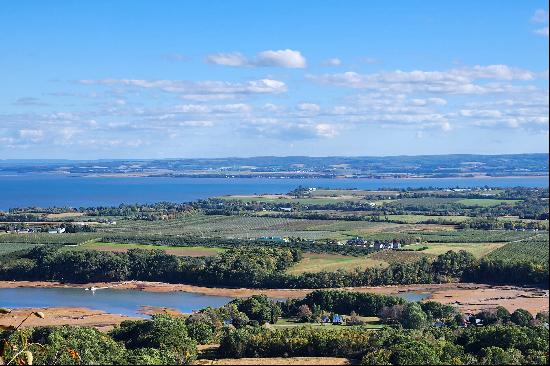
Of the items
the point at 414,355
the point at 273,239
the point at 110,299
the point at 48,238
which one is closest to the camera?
the point at 414,355

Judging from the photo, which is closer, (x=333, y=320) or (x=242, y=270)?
(x=333, y=320)

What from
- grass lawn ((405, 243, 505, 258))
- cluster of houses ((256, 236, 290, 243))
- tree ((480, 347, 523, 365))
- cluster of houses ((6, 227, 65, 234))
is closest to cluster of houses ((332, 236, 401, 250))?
grass lawn ((405, 243, 505, 258))

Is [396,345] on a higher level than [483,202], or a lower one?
lower

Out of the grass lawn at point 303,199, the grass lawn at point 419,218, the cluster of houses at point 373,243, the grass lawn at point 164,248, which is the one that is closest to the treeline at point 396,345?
the grass lawn at point 164,248

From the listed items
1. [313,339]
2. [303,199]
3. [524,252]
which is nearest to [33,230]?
[524,252]

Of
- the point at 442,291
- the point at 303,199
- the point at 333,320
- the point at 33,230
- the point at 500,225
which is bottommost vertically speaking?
the point at 442,291

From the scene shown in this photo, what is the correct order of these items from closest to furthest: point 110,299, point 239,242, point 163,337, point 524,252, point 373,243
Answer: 1. point 163,337
2. point 110,299
3. point 524,252
4. point 373,243
5. point 239,242

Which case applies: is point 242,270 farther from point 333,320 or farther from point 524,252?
point 524,252
